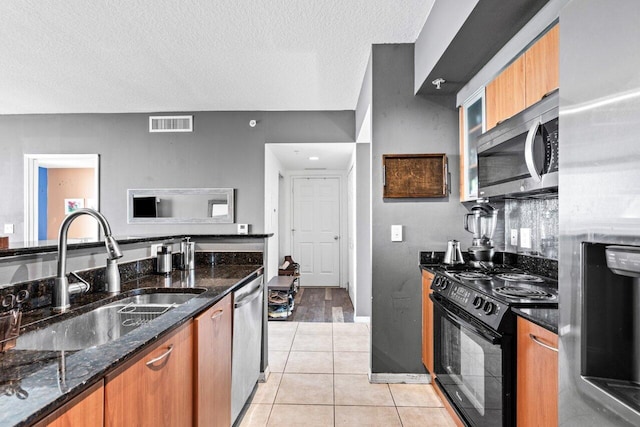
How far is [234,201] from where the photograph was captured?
434 centimetres

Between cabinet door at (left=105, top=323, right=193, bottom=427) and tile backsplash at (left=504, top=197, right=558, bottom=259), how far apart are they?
1994 millimetres

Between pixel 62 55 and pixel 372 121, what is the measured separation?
267cm

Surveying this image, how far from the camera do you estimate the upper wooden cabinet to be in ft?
5.22

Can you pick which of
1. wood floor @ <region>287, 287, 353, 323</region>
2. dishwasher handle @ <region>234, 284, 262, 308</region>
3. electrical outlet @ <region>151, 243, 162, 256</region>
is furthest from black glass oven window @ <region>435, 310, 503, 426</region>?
wood floor @ <region>287, 287, 353, 323</region>

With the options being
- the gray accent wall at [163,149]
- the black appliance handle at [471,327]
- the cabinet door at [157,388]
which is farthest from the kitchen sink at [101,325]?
the gray accent wall at [163,149]

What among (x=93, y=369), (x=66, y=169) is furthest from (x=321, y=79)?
(x=66, y=169)

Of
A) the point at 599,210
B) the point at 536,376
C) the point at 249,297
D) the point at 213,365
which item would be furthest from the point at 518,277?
the point at 213,365

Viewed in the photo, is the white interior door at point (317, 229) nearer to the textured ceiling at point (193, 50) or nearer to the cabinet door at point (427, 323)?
the textured ceiling at point (193, 50)

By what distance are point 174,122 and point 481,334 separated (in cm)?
416

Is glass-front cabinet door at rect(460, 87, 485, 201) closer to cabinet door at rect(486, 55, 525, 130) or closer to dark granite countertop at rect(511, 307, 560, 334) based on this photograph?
cabinet door at rect(486, 55, 525, 130)

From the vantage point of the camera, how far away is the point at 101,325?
1.43 meters

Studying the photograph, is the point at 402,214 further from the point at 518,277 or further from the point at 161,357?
the point at 161,357

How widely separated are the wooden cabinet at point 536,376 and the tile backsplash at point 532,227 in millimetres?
882

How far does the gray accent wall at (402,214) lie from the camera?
265cm
